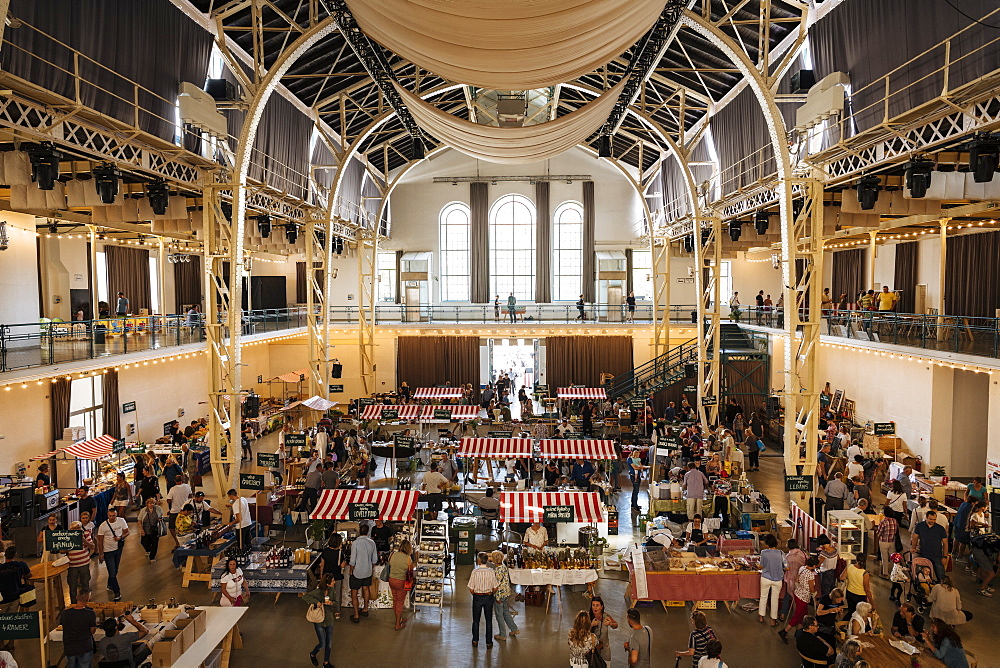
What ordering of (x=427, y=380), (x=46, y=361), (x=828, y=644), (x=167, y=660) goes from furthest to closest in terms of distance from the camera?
1. (x=427, y=380)
2. (x=46, y=361)
3. (x=828, y=644)
4. (x=167, y=660)

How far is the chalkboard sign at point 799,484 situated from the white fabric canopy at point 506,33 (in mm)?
7046

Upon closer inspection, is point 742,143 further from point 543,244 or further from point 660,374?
point 543,244

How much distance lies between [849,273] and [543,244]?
12.6 meters

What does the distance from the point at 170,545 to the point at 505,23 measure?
989 centimetres

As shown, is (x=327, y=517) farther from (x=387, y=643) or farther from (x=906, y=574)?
(x=906, y=574)

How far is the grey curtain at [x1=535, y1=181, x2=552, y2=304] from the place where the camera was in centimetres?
2909

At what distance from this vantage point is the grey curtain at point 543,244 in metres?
29.1

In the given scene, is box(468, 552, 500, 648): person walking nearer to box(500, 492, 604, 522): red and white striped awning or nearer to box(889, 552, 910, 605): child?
box(500, 492, 604, 522): red and white striped awning

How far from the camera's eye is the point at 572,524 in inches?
390

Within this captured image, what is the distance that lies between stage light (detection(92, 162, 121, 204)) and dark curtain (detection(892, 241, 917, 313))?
18.5m

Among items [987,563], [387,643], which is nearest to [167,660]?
[387,643]

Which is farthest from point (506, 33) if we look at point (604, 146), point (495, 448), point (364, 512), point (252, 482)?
point (604, 146)

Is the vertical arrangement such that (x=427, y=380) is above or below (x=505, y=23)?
below

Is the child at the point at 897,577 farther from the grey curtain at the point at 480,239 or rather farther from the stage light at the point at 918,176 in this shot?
the grey curtain at the point at 480,239
